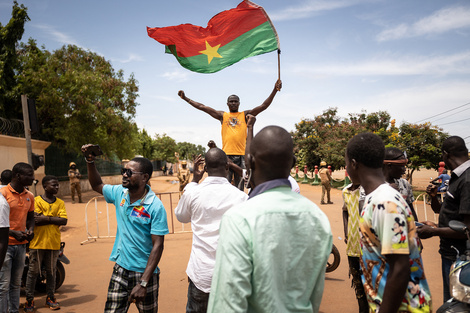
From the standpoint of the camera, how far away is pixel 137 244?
135 inches

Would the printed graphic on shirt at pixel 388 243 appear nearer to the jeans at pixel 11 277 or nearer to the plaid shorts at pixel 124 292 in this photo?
the plaid shorts at pixel 124 292

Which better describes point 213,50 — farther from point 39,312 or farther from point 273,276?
point 273,276


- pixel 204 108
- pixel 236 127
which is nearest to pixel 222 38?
pixel 204 108

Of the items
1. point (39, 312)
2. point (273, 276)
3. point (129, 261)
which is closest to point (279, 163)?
point (273, 276)

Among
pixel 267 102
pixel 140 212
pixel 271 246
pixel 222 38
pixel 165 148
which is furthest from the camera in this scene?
pixel 165 148

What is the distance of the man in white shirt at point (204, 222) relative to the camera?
3180 mm

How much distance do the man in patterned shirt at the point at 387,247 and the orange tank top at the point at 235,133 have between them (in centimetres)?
352

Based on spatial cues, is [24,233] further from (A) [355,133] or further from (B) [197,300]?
(A) [355,133]

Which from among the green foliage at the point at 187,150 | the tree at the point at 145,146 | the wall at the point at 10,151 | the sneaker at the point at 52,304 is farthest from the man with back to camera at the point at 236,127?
the green foliage at the point at 187,150

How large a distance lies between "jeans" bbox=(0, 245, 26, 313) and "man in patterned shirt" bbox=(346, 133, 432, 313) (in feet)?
14.3

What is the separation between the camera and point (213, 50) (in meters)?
6.59

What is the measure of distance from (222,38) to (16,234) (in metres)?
4.66

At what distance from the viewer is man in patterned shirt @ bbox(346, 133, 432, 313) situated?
6.25 ft

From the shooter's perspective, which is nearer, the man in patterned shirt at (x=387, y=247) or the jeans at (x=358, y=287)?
the man in patterned shirt at (x=387, y=247)
